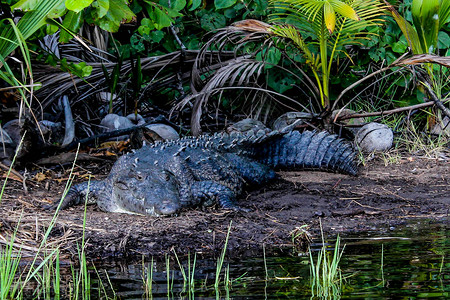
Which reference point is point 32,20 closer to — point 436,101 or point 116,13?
point 116,13

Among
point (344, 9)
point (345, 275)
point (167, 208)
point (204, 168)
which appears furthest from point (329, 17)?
point (345, 275)

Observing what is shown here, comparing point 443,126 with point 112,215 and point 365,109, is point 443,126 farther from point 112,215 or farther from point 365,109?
point 112,215

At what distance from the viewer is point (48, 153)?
264 inches

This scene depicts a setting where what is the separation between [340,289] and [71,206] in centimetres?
320

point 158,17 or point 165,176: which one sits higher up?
point 158,17

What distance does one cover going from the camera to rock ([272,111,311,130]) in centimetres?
755

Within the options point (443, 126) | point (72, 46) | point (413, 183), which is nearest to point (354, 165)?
point (413, 183)

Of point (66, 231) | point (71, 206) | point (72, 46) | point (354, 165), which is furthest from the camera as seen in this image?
point (72, 46)

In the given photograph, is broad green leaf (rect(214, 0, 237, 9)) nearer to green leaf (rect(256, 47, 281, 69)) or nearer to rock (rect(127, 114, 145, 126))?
green leaf (rect(256, 47, 281, 69))

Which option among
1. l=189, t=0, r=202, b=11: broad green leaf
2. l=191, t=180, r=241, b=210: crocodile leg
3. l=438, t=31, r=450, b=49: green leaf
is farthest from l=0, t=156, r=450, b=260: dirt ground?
l=189, t=0, r=202, b=11: broad green leaf

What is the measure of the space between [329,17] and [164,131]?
2.88 meters

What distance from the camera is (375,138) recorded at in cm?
713

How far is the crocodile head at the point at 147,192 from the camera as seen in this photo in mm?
4547

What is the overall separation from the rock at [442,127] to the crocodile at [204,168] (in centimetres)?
153
